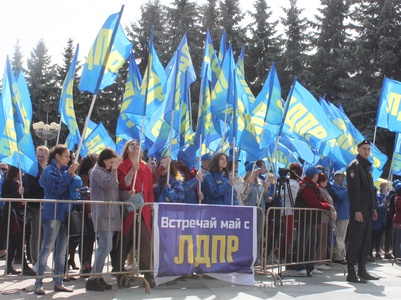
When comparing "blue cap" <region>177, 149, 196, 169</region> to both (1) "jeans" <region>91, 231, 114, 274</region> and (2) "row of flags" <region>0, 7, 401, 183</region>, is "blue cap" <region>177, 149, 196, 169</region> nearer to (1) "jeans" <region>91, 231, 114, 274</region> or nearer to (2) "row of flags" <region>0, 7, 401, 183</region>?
(2) "row of flags" <region>0, 7, 401, 183</region>

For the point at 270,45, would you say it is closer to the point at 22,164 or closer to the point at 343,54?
the point at 343,54

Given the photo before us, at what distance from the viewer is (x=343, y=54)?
33.8m

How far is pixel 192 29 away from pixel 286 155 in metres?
27.8

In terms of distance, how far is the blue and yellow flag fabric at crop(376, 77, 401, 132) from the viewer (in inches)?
468

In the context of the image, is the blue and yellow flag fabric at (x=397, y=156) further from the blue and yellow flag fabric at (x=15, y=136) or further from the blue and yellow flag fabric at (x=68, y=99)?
the blue and yellow flag fabric at (x=15, y=136)

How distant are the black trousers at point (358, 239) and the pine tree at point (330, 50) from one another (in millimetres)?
25492

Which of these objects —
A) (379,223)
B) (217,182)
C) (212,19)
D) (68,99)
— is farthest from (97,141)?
(212,19)

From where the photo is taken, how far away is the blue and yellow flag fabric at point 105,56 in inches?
311

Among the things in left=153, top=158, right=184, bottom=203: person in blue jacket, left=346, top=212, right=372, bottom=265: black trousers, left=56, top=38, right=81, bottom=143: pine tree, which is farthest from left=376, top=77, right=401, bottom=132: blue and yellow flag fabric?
left=56, top=38, right=81, bottom=143: pine tree

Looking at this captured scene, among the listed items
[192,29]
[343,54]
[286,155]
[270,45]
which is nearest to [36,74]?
[192,29]

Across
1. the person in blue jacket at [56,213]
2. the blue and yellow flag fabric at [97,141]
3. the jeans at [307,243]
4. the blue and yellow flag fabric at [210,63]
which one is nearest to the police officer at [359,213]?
the jeans at [307,243]

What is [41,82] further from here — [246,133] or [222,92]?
[246,133]

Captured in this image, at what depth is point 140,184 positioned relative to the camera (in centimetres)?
761

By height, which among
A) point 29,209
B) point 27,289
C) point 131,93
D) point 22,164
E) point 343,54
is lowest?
point 27,289
